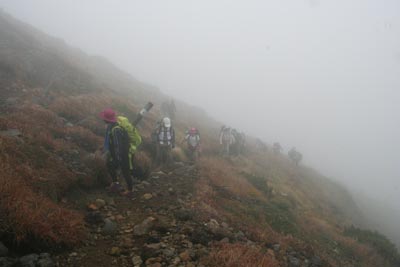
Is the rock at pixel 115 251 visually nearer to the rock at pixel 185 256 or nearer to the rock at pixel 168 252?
the rock at pixel 168 252

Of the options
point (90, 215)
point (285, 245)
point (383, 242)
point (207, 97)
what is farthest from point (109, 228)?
point (207, 97)

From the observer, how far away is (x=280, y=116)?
13162 cm

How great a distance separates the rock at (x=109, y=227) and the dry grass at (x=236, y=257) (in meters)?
2.29

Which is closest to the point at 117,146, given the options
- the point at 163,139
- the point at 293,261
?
the point at 163,139

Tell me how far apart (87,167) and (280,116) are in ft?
421

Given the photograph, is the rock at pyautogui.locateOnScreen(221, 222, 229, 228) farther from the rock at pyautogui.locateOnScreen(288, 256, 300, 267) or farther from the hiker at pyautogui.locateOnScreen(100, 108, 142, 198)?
the hiker at pyautogui.locateOnScreen(100, 108, 142, 198)

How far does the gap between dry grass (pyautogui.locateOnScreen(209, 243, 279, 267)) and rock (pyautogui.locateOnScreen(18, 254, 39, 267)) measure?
9.64 ft

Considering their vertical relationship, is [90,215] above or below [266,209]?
below

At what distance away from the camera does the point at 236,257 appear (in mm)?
5688

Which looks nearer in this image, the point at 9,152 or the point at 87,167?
the point at 9,152

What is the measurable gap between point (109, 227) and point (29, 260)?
83.6 inches

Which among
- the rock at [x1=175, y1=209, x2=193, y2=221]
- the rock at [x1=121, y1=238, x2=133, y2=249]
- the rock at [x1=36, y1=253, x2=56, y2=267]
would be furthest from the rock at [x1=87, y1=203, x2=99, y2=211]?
the rock at [x1=36, y1=253, x2=56, y2=267]

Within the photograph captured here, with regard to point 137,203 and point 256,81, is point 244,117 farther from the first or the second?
point 137,203

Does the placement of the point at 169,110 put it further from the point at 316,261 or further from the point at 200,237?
the point at 200,237
